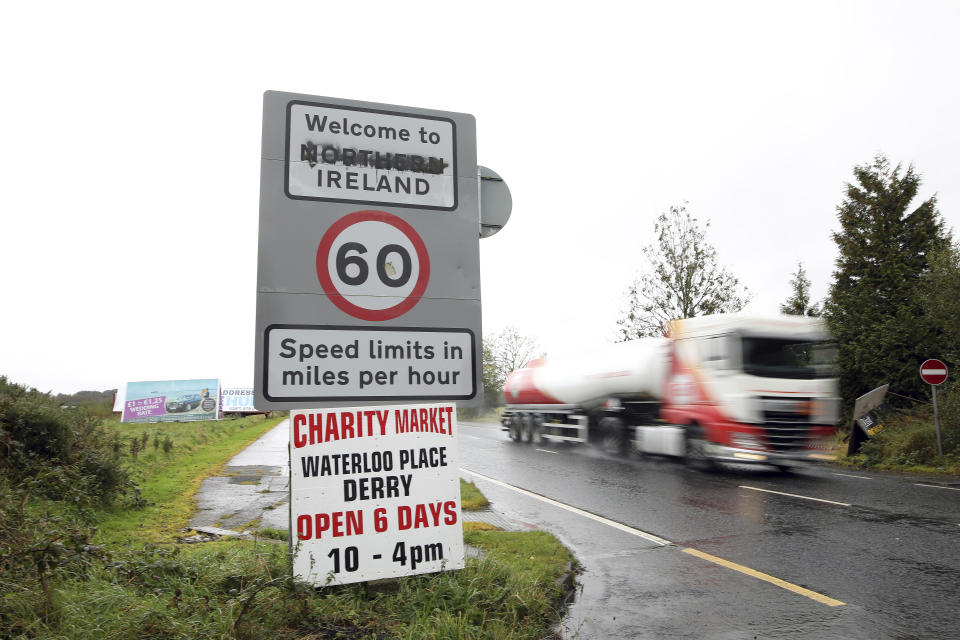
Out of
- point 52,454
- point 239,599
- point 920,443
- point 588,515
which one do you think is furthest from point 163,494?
point 920,443

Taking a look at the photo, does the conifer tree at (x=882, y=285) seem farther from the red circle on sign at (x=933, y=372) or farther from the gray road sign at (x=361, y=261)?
the gray road sign at (x=361, y=261)

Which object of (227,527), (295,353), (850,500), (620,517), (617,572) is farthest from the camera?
(850,500)

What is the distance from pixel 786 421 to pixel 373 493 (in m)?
10.2

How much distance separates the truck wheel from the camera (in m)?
13.0

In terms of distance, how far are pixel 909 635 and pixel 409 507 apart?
321 centimetres

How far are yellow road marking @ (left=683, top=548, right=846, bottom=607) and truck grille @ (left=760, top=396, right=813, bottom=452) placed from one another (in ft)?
20.6

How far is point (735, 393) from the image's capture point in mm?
12094

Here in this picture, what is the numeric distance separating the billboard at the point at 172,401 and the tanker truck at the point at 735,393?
33.8 meters

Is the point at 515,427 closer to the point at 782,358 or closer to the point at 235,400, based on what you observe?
the point at 782,358

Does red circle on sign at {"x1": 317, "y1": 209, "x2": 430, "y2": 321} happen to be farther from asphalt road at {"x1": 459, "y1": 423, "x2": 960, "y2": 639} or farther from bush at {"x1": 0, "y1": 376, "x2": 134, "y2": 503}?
bush at {"x1": 0, "y1": 376, "x2": 134, "y2": 503}

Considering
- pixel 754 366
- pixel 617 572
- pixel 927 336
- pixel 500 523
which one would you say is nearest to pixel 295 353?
pixel 617 572

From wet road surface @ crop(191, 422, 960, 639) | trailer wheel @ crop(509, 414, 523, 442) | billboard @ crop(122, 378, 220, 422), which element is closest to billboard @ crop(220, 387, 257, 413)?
billboard @ crop(122, 378, 220, 422)

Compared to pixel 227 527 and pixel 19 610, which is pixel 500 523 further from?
pixel 19 610

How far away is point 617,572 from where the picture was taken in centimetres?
570
